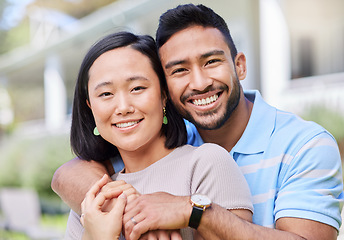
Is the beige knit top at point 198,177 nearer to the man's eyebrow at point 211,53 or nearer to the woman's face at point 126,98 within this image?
the woman's face at point 126,98

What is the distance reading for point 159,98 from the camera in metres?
2.18

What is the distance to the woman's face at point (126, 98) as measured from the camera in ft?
6.79

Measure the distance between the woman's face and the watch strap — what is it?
1.65 feet

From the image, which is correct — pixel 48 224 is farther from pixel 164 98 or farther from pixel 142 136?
pixel 142 136

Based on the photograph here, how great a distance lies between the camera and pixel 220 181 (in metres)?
1.83

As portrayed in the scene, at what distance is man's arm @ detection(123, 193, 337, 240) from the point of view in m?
1.73

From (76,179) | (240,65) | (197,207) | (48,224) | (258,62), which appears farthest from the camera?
(258,62)

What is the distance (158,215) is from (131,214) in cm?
14

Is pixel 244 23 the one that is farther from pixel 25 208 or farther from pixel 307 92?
pixel 25 208

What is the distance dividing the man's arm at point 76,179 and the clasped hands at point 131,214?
0.87 feet

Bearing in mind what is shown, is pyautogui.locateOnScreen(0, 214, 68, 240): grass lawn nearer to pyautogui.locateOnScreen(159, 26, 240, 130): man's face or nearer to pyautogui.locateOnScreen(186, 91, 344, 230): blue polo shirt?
pyautogui.locateOnScreen(159, 26, 240, 130): man's face

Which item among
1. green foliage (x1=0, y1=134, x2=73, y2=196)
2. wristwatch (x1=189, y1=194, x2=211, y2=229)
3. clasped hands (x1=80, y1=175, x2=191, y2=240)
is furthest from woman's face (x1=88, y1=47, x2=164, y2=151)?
green foliage (x1=0, y1=134, x2=73, y2=196)

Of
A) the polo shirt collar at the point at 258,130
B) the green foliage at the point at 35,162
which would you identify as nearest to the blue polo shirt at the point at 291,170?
the polo shirt collar at the point at 258,130

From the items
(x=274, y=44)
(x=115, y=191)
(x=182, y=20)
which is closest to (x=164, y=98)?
(x=182, y=20)
